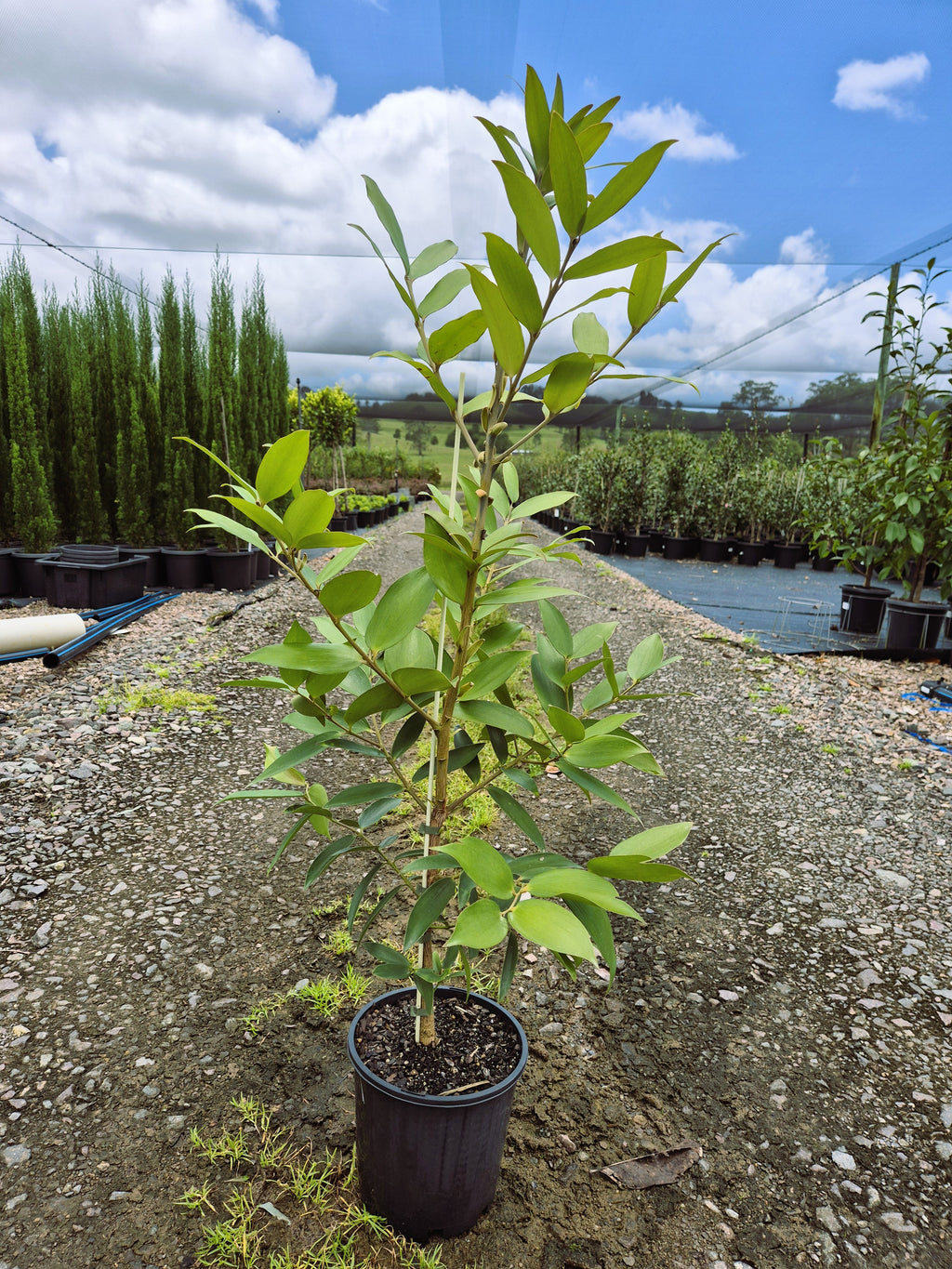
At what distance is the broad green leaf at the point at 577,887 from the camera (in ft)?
1.93

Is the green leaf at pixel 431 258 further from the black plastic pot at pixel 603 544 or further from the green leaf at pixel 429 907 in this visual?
the black plastic pot at pixel 603 544

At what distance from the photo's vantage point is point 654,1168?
1340 mm

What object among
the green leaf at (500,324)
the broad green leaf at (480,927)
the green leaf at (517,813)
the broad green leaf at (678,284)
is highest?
the broad green leaf at (678,284)

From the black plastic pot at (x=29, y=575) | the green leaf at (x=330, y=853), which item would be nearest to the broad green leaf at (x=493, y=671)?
the green leaf at (x=330, y=853)

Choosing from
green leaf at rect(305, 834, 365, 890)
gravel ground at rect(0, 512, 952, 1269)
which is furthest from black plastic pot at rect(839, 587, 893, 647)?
green leaf at rect(305, 834, 365, 890)

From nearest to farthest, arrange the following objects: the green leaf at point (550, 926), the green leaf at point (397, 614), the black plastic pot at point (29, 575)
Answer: the green leaf at point (550, 926)
the green leaf at point (397, 614)
the black plastic pot at point (29, 575)

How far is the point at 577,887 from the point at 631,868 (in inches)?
3.1

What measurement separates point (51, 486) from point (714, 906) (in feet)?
21.0

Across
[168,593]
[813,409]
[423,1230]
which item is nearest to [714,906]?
[423,1230]

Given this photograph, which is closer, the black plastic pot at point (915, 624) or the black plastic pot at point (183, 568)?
the black plastic pot at point (915, 624)

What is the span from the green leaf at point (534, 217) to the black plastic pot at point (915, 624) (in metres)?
5.03

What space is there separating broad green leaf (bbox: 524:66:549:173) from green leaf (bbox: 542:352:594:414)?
0.19 metres

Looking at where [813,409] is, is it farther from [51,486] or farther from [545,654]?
[545,654]

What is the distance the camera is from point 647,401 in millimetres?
17234
